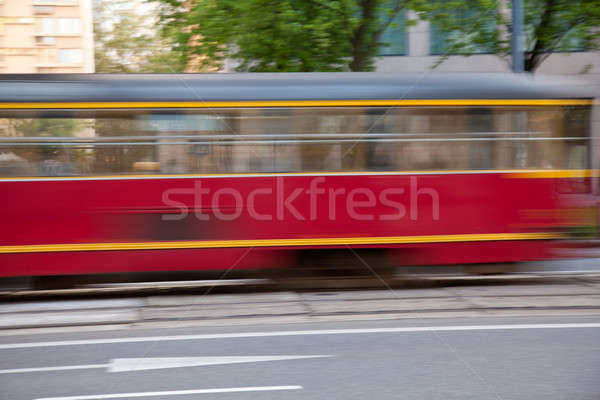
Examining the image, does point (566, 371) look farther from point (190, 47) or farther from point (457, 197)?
point (190, 47)

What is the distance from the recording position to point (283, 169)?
9.30m

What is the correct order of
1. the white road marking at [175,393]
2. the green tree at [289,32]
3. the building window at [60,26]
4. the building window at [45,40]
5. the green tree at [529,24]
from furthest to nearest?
the building window at [60,26]
the building window at [45,40]
the green tree at [529,24]
the green tree at [289,32]
the white road marking at [175,393]

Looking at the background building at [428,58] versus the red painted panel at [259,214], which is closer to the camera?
the red painted panel at [259,214]

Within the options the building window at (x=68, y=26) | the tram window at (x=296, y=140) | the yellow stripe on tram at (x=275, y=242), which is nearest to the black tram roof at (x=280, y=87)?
the tram window at (x=296, y=140)

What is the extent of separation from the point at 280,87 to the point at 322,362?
4599mm

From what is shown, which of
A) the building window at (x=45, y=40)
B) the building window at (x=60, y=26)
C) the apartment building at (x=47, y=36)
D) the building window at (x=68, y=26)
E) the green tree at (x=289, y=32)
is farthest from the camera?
the building window at (x=68, y=26)

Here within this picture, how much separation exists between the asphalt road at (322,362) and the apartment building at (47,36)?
32751 mm

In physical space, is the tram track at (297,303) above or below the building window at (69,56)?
below

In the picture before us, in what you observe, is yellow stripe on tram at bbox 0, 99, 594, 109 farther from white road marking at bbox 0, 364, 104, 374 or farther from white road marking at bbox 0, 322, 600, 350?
white road marking at bbox 0, 364, 104, 374

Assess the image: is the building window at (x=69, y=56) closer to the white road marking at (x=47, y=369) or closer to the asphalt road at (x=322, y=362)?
the asphalt road at (x=322, y=362)

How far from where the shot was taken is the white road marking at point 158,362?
18.7ft

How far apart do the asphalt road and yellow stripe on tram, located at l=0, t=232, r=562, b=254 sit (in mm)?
2130

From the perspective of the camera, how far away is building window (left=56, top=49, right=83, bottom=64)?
134 ft

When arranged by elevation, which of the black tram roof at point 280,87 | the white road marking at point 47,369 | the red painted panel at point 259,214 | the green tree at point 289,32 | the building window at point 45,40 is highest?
the building window at point 45,40
